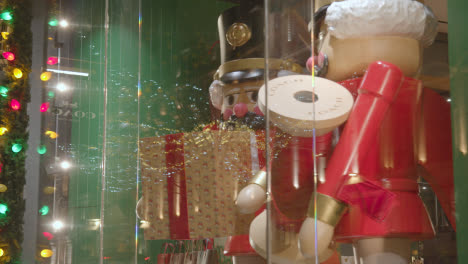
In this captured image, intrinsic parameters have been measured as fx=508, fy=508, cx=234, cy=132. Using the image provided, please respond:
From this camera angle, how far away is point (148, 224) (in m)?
1.21

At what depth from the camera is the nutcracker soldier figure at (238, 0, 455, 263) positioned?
890 mm

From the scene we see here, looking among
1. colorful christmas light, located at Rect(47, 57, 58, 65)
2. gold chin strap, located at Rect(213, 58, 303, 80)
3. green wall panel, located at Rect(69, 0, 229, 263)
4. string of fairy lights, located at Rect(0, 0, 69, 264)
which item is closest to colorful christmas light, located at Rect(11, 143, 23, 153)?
string of fairy lights, located at Rect(0, 0, 69, 264)

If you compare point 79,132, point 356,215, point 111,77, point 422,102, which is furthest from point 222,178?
point 79,132

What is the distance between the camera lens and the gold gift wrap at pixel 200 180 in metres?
1.01

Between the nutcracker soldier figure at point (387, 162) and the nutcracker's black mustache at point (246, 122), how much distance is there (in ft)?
0.40

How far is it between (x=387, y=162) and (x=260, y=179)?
24 centimetres

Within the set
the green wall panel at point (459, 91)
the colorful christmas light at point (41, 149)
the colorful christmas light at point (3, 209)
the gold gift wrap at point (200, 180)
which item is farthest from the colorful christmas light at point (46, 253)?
the green wall panel at point (459, 91)

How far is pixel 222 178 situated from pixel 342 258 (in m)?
0.28

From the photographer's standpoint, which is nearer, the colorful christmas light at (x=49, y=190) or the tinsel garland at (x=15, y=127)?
the colorful christmas light at (x=49, y=190)

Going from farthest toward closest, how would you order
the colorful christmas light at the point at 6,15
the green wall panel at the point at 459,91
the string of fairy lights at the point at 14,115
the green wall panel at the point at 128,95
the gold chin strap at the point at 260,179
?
the colorful christmas light at the point at 6,15, the string of fairy lights at the point at 14,115, the green wall panel at the point at 128,95, the gold chin strap at the point at 260,179, the green wall panel at the point at 459,91

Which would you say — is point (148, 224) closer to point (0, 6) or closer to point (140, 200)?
point (140, 200)

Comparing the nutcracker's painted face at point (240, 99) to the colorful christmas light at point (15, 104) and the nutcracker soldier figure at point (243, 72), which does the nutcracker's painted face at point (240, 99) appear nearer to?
the nutcracker soldier figure at point (243, 72)

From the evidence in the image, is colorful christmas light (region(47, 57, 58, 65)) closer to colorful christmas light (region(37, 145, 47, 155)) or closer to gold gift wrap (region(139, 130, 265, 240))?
colorful christmas light (region(37, 145, 47, 155))

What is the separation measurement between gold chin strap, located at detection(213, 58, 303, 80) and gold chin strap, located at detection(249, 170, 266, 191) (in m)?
0.20
